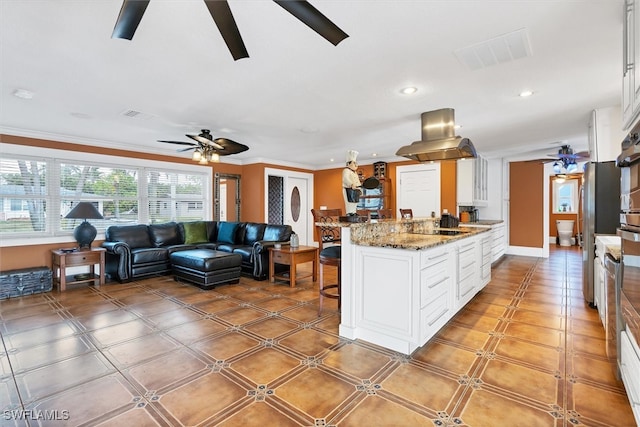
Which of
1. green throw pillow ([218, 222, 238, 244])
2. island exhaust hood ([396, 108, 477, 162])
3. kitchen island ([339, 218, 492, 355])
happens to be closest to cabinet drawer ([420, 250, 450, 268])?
kitchen island ([339, 218, 492, 355])

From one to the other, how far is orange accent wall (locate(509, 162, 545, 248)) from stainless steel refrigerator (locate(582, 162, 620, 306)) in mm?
3962

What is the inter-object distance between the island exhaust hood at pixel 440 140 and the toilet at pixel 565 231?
295 inches

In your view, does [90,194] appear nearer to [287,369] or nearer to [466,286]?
[287,369]

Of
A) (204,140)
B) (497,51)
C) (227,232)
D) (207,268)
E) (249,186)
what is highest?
(497,51)

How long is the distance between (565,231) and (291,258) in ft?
29.1

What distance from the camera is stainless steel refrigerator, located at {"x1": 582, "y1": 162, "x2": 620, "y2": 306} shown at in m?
3.34

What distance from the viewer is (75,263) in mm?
4496

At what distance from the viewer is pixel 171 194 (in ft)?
Result: 20.9

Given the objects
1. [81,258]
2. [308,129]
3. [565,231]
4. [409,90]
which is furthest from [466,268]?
[565,231]

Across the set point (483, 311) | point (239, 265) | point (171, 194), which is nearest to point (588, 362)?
point (483, 311)

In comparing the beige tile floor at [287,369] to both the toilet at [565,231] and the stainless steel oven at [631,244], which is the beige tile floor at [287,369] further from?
the toilet at [565,231]

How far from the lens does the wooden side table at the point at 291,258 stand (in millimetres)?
4566

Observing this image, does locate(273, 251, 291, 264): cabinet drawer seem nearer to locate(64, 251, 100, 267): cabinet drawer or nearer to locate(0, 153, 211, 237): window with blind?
locate(64, 251, 100, 267): cabinet drawer

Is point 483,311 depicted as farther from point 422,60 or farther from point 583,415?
point 422,60
